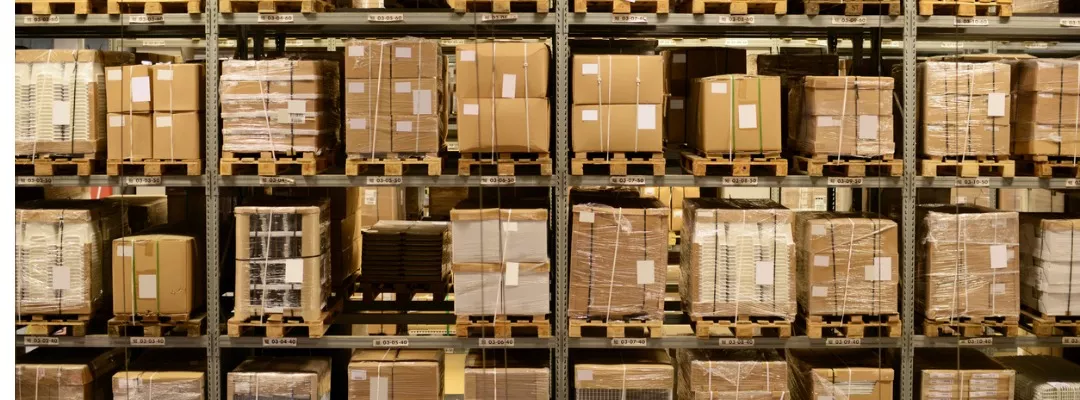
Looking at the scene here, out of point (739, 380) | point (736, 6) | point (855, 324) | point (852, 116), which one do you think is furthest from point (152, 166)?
point (855, 324)

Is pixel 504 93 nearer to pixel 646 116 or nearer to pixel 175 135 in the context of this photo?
pixel 646 116

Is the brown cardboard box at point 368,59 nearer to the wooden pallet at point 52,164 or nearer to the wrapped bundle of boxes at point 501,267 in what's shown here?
the wrapped bundle of boxes at point 501,267

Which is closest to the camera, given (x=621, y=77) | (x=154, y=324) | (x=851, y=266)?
(x=621, y=77)

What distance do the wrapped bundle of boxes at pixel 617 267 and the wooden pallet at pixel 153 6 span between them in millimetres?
3247

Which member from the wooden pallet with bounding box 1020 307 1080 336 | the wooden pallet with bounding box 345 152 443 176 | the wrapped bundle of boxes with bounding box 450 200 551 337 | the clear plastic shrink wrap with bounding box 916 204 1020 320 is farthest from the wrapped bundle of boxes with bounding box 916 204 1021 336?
the wooden pallet with bounding box 345 152 443 176

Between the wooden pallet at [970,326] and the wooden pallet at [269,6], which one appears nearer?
the wooden pallet at [269,6]

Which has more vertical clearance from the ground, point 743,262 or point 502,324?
point 743,262

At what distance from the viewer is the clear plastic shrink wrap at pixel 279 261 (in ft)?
20.8

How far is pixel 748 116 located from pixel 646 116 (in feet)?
2.52

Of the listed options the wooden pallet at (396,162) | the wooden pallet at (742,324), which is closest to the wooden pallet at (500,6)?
the wooden pallet at (396,162)

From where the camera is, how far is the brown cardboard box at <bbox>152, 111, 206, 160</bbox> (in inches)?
252

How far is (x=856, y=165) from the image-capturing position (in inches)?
252

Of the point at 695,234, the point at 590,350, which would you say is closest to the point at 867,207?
the point at 695,234

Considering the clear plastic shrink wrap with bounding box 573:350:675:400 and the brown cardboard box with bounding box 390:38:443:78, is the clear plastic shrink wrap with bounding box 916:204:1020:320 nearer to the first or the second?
the clear plastic shrink wrap with bounding box 573:350:675:400
